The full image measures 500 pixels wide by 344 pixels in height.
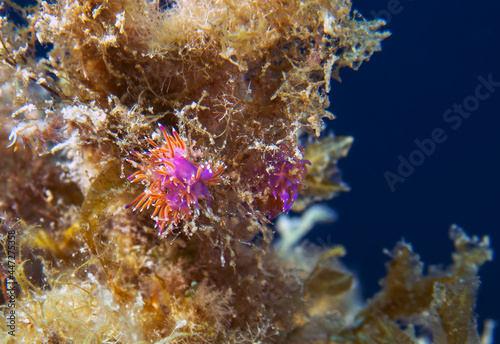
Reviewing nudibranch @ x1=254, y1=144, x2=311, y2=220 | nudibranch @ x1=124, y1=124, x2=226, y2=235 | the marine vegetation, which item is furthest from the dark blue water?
nudibranch @ x1=124, y1=124, x2=226, y2=235

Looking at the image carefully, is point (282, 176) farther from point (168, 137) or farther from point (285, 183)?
point (168, 137)

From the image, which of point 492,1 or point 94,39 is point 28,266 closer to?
point 94,39

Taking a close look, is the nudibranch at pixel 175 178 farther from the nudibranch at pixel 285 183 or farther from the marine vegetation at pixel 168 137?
the nudibranch at pixel 285 183

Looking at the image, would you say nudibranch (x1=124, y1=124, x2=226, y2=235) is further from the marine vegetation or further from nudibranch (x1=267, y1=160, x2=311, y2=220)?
nudibranch (x1=267, y1=160, x2=311, y2=220)

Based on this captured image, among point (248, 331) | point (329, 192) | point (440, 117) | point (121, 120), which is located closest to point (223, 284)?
point (248, 331)

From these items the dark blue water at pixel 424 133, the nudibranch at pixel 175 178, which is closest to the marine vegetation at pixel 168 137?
the nudibranch at pixel 175 178

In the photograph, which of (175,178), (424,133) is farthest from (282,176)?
(424,133)
